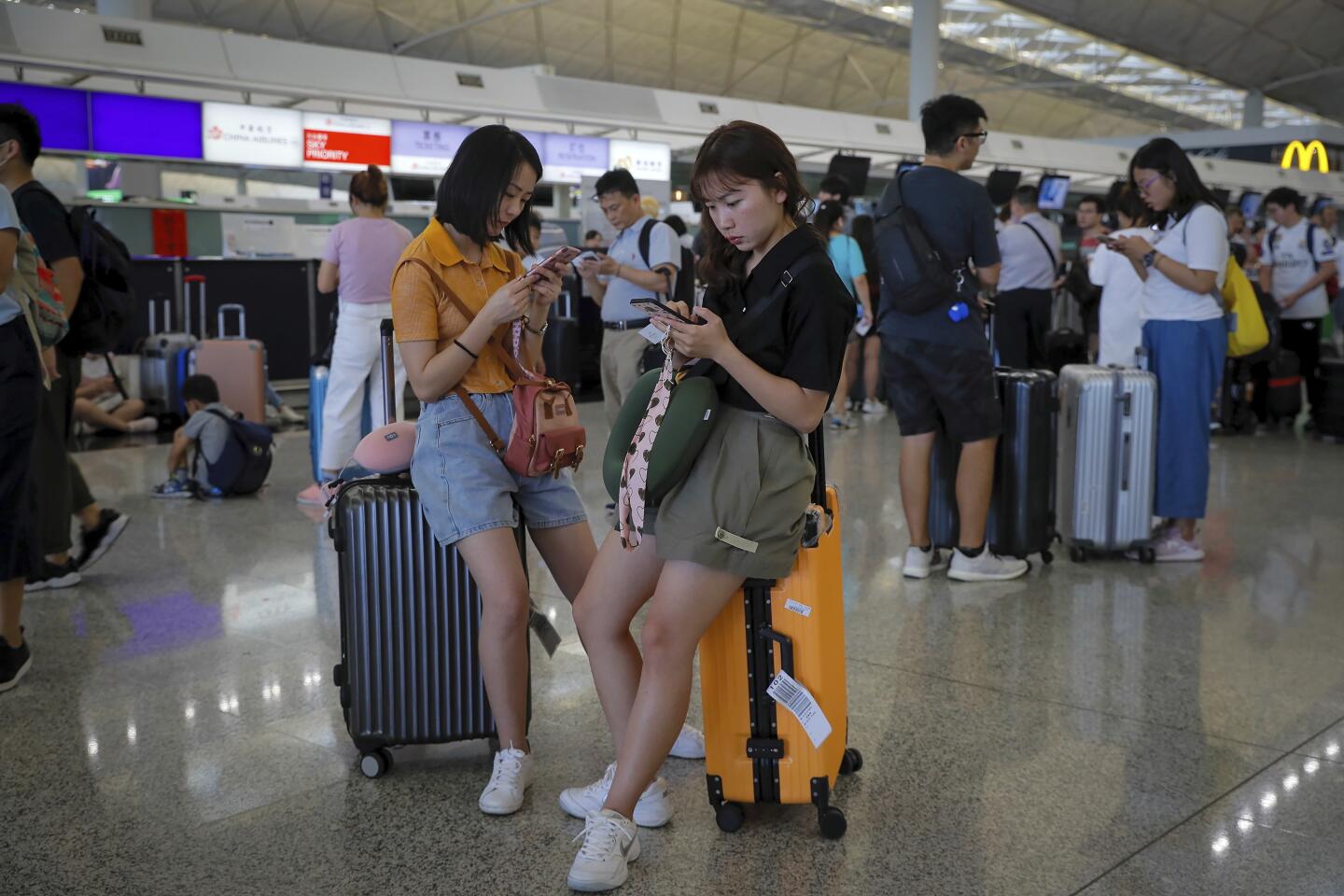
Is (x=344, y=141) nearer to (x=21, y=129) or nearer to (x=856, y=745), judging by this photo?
(x=21, y=129)

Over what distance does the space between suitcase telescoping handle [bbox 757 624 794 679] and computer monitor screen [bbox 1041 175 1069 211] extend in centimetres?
1693

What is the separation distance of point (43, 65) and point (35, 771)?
8.07m

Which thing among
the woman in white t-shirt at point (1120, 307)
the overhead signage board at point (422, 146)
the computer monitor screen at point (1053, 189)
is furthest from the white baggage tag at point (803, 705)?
the computer monitor screen at point (1053, 189)

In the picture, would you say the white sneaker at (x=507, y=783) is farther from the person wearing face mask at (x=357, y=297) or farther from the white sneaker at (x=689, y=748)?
the person wearing face mask at (x=357, y=297)

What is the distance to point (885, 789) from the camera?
2.69 m

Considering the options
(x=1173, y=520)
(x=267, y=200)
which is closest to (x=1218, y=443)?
(x=1173, y=520)

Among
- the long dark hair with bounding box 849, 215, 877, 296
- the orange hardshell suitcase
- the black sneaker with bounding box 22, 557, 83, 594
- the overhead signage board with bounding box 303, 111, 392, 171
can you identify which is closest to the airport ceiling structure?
the overhead signage board with bounding box 303, 111, 392, 171

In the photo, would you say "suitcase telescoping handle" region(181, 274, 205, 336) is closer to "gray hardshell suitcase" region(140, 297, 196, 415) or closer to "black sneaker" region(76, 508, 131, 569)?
"gray hardshell suitcase" region(140, 297, 196, 415)

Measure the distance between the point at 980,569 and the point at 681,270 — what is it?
2.54 metres

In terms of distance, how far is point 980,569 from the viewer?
15.0 feet

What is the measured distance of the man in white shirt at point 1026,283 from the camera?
843 centimetres

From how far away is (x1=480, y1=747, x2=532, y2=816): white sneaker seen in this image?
8.41 ft

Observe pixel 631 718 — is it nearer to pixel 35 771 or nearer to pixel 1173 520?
pixel 35 771

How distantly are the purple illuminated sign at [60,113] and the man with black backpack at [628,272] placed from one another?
267 inches
